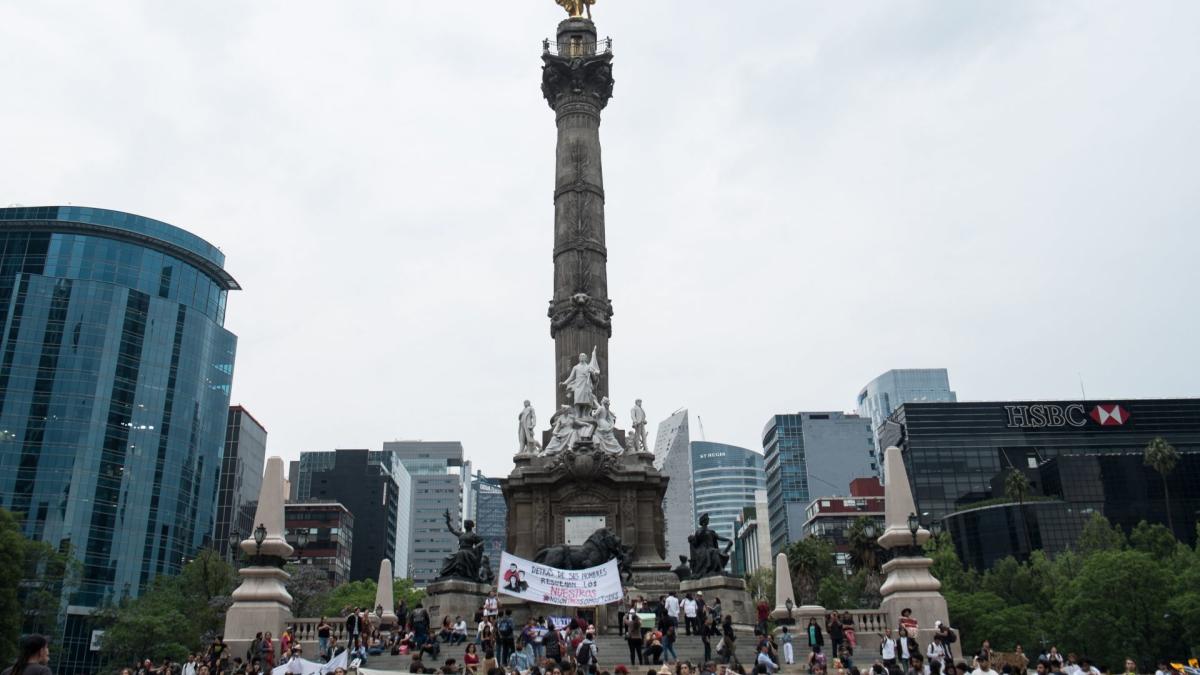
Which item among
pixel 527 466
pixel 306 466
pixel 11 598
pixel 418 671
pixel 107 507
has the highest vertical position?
pixel 306 466

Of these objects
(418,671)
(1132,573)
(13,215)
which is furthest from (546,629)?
(13,215)

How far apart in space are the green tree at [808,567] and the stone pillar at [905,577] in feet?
182

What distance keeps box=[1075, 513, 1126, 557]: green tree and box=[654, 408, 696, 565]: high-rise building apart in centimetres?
7435

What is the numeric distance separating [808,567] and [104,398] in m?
65.2

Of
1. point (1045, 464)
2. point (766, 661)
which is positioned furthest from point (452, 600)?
point (1045, 464)

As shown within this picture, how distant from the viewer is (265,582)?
2547cm

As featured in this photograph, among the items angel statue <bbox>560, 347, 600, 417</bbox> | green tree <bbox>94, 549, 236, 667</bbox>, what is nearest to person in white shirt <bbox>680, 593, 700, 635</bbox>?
angel statue <bbox>560, 347, 600, 417</bbox>

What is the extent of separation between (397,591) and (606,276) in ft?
154

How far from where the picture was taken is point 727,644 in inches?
862

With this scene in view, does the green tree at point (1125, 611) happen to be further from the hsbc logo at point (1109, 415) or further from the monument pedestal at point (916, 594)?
the hsbc logo at point (1109, 415)

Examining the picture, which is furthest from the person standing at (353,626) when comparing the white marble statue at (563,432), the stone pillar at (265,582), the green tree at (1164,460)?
the green tree at (1164,460)

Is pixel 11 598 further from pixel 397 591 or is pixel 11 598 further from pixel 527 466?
pixel 397 591

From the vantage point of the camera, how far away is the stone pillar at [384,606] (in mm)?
29844

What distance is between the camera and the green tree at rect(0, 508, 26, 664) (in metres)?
43.4
